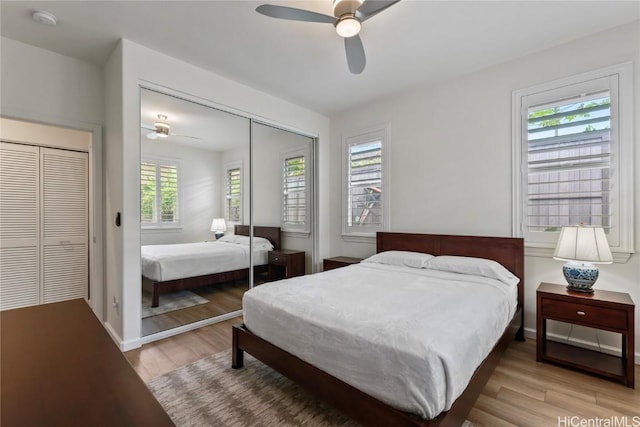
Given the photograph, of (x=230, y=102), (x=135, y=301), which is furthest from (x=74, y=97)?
(x=135, y=301)

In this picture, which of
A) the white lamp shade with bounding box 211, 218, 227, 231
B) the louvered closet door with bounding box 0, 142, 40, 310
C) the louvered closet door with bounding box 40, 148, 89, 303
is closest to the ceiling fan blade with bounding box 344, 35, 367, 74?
the white lamp shade with bounding box 211, 218, 227, 231

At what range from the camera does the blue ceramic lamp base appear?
2.35 m

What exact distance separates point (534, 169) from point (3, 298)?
5.68 m

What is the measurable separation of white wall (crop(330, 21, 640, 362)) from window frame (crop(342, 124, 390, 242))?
0.09 meters

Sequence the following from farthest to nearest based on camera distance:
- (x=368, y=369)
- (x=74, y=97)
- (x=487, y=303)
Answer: (x=74, y=97)
(x=487, y=303)
(x=368, y=369)

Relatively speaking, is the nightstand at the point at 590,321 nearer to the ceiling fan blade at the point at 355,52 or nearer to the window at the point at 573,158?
the window at the point at 573,158

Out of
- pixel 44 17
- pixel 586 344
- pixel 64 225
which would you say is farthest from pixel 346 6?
pixel 64 225

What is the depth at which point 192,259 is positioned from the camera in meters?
3.29

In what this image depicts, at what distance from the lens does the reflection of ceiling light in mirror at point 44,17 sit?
229 cm

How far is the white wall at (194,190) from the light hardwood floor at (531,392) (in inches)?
43.2

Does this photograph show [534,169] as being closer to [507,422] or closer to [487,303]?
[487,303]

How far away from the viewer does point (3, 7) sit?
2.22 metres

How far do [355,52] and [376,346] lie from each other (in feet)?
7.25

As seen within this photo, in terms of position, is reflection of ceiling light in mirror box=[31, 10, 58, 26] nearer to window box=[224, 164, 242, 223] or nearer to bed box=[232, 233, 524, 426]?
window box=[224, 164, 242, 223]
